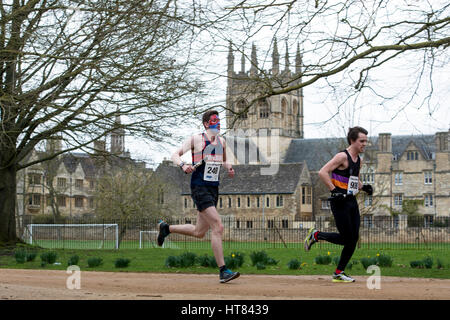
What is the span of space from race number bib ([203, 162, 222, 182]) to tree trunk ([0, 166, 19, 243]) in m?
14.9

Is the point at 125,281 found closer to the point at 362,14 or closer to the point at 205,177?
the point at 205,177

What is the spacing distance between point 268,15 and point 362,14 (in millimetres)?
1578

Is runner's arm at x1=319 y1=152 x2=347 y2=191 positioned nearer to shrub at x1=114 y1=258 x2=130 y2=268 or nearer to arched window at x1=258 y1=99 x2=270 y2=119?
arched window at x1=258 y1=99 x2=270 y2=119

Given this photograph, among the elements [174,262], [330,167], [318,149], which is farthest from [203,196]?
[318,149]

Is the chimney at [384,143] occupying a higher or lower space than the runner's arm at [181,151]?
higher

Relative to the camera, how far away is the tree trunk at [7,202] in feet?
75.4

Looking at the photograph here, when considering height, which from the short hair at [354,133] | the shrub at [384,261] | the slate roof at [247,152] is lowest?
the shrub at [384,261]

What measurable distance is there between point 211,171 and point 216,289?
1691 mm

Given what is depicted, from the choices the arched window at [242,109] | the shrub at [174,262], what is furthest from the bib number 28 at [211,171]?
the shrub at [174,262]

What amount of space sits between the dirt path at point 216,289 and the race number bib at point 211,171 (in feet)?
4.75

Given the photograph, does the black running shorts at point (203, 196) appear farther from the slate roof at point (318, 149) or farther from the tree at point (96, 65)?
the slate roof at point (318, 149)

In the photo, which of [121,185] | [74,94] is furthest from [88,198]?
[74,94]

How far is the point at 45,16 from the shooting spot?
51.1ft

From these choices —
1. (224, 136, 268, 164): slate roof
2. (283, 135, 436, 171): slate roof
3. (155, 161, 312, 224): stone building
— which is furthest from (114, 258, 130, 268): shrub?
(283, 135, 436, 171): slate roof
